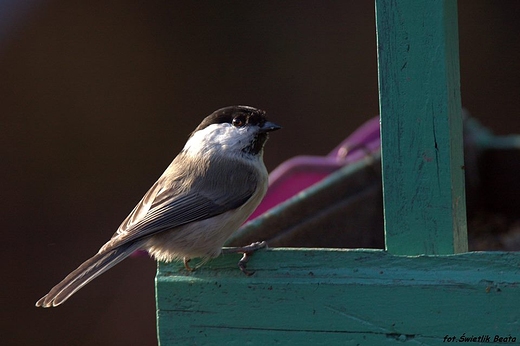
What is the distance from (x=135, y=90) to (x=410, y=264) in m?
3.75

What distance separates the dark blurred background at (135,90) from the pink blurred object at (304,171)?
1.87 m

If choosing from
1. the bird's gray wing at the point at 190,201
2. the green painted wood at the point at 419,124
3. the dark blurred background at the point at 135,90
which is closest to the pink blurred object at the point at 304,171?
the bird's gray wing at the point at 190,201

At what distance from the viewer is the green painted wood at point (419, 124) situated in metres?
1.53

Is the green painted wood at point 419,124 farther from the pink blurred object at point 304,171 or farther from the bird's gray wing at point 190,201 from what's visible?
the pink blurred object at point 304,171

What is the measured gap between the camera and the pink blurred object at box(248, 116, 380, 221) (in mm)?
2986

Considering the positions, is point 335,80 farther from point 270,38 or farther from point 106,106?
point 106,106

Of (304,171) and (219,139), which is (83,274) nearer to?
(219,139)

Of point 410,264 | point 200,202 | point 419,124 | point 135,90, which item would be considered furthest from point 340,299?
point 135,90

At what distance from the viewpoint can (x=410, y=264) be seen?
5.09 ft

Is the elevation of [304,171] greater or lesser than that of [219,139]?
lesser

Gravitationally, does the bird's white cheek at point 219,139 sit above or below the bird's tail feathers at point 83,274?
above

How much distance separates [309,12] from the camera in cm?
504

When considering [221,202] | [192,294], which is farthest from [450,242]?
[221,202]

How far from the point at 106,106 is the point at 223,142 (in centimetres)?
290
